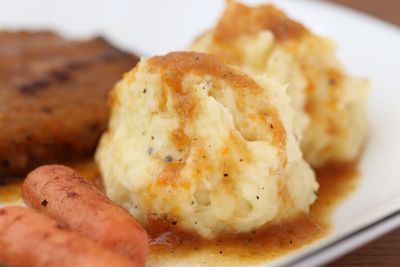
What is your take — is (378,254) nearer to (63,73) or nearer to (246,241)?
(246,241)

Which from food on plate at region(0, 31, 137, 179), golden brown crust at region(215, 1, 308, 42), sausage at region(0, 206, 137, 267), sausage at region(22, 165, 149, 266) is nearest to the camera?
sausage at region(0, 206, 137, 267)

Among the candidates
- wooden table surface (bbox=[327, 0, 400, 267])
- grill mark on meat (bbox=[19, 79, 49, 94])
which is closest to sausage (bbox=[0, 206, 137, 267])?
wooden table surface (bbox=[327, 0, 400, 267])

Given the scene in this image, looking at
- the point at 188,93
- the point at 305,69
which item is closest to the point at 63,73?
the point at 188,93

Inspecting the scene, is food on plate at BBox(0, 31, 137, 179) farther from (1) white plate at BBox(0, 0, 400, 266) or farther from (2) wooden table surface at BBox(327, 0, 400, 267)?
(2) wooden table surface at BBox(327, 0, 400, 267)

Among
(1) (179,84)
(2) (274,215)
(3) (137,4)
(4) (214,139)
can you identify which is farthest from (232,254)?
(3) (137,4)

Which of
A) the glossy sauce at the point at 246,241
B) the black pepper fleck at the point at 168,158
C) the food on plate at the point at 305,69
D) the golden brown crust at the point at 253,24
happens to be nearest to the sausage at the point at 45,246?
the glossy sauce at the point at 246,241
